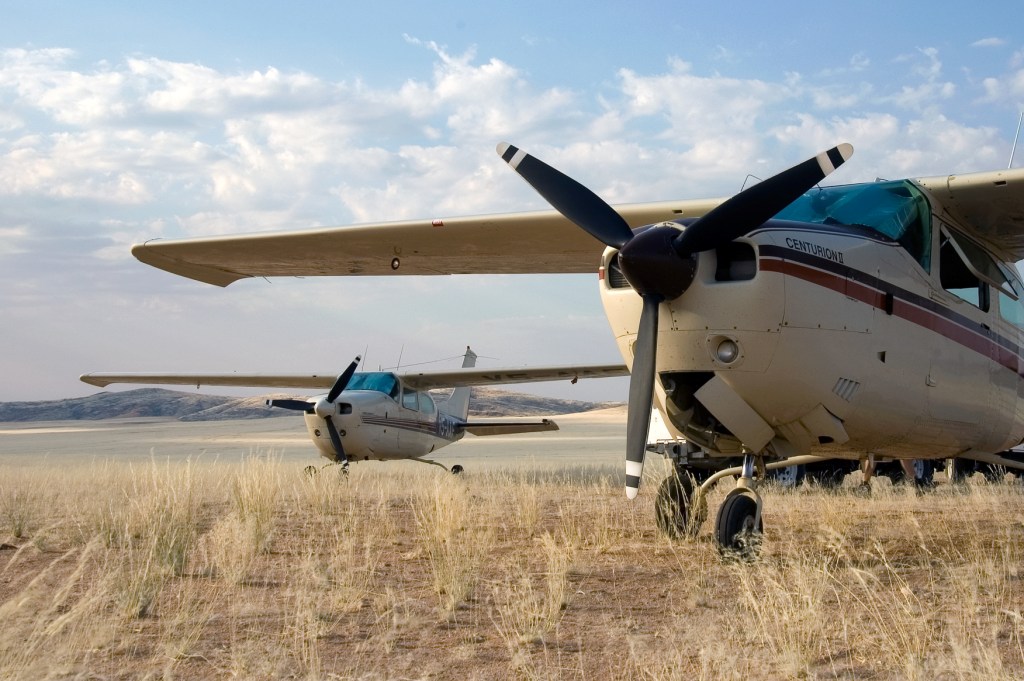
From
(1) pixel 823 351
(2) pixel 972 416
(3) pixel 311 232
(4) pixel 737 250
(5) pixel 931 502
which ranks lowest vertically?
(5) pixel 931 502

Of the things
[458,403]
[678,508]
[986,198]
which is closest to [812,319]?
[986,198]

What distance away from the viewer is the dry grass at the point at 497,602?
3801 mm

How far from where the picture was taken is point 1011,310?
7.53m

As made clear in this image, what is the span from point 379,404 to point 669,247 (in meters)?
14.2

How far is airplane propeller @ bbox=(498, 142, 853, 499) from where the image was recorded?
16.8 feet

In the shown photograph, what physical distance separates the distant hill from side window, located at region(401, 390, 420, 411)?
73.8 metres

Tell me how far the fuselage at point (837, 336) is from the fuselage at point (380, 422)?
12683mm

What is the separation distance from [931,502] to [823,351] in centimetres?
773

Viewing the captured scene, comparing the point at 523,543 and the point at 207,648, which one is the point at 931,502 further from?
the point at 207,648

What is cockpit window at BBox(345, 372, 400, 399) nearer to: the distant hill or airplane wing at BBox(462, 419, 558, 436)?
airplane wing at BBox(462, 419, 558, 436)

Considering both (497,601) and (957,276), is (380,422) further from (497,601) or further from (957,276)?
(497,601)

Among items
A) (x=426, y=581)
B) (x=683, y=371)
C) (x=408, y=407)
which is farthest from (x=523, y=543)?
(x=408, y=407)

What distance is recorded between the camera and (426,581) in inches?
233

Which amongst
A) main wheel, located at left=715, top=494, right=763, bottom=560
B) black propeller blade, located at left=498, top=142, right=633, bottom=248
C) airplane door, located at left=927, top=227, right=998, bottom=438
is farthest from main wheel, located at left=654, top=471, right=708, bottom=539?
black propeller blade, located at left=498, top=142, right=633, bottom=248
